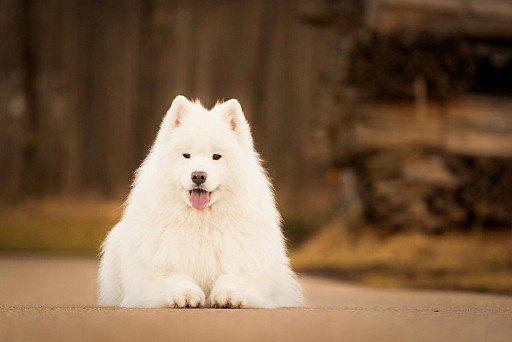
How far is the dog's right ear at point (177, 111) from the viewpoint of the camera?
586 cm

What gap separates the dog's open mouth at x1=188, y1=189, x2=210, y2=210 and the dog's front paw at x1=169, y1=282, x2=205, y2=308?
1.78 ft

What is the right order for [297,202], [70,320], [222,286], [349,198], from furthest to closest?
[297,202], [349,198], [222,286], [70,320]

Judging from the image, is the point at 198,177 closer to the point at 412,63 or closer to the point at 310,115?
the point at 412,63

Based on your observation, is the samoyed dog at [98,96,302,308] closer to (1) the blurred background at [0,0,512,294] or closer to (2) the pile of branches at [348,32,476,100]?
(1) the blurred background at [0,0,512,294]

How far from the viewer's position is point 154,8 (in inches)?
700

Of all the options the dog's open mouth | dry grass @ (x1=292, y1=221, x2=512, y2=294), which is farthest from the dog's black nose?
dry grass @ (x1=292, y1=221, x2=512, y2=294)

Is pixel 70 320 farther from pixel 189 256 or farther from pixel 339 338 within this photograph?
pixel 339 338

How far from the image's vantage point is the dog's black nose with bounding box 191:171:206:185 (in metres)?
5.42

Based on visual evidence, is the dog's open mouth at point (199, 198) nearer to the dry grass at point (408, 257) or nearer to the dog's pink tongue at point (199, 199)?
the dog's pink tongue at point (199, 199)

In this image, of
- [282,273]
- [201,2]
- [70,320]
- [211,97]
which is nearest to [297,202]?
[211,97]

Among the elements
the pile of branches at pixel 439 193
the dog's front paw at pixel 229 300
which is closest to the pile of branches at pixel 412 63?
the pile of branches at pixel 439 193

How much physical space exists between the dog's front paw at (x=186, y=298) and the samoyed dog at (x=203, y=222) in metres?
0.05

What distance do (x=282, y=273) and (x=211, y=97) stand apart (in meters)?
11.8

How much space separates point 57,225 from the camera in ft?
51.5
